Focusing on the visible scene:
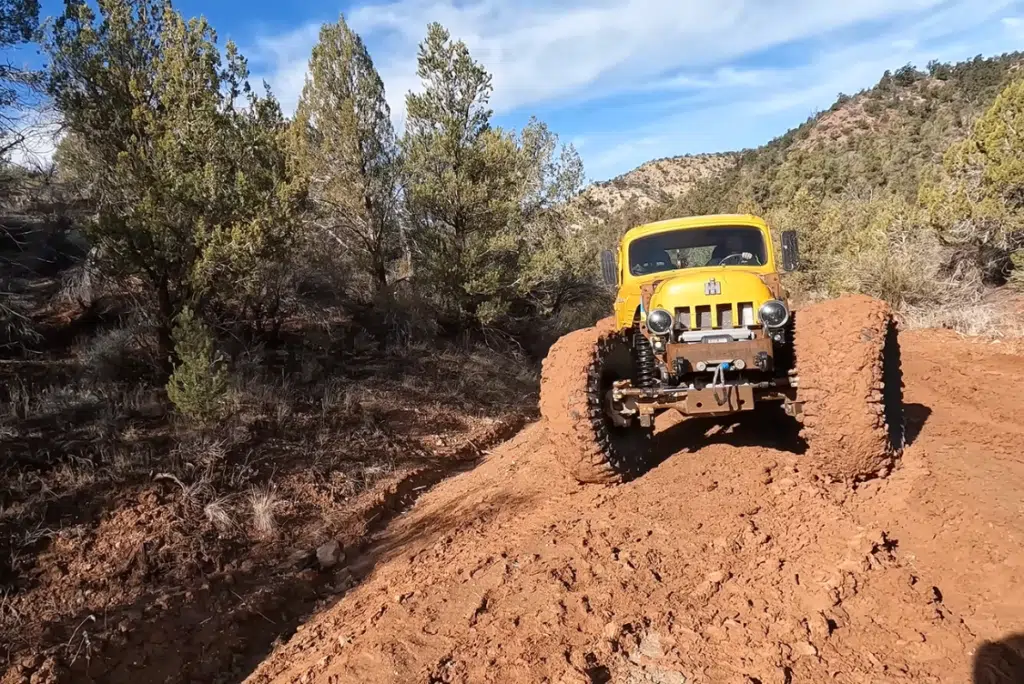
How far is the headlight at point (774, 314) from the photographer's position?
507 cm

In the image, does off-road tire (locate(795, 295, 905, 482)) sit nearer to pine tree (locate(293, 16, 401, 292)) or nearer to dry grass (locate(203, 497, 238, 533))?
dry grass (locate(203, 497, 238, 533))

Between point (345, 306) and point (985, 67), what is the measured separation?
5586cm

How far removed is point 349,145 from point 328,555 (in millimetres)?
10347

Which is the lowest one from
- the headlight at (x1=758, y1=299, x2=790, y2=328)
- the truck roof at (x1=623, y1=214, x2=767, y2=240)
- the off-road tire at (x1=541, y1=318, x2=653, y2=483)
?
the off-road tire at (x1=541, y1=318, x2=653, y2=483)

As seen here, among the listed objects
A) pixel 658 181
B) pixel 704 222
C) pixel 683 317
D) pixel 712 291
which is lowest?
pixel 683 317

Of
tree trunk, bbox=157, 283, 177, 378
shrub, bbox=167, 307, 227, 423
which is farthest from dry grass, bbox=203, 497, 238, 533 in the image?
tree trunk, bbox=157, 283, 177, 378

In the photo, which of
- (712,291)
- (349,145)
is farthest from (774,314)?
(349,145)

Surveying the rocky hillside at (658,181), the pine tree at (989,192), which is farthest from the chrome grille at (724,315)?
the rocky hillside at (658,181)

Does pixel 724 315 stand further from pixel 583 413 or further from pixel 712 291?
pixel 583 413

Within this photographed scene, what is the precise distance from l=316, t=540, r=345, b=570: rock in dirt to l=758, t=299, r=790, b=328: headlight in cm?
432

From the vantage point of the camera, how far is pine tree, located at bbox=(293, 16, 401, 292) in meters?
14.0

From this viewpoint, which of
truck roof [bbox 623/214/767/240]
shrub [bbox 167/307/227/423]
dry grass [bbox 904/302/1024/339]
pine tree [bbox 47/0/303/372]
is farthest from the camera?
dry grass [bbox 904/302/1024/339]

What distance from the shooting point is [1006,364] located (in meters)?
8.88

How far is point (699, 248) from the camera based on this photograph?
6.64m
